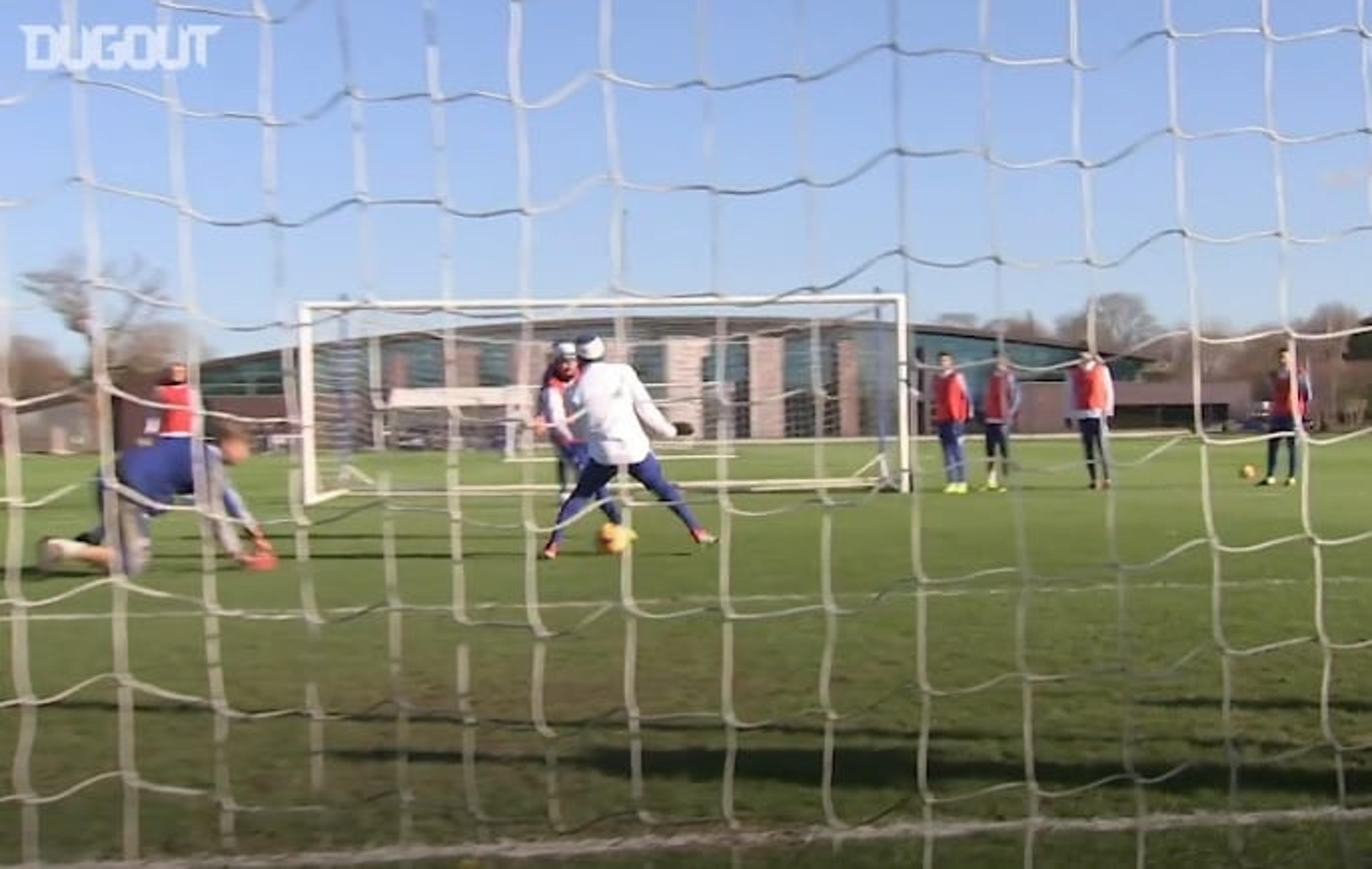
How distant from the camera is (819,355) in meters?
9.97

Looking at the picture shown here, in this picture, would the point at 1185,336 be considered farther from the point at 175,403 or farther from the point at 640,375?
the point at 640,375

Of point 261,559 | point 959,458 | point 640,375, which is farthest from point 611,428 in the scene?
point 959,458

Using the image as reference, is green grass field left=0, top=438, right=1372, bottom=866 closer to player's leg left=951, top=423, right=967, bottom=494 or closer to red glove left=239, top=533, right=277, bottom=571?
red glove left=239, top=533, right=277, bottom=571

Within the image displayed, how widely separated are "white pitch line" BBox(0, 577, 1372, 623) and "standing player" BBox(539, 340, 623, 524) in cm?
98

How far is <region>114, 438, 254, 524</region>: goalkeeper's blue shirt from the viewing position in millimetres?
4953

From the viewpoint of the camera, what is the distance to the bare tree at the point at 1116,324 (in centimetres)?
387

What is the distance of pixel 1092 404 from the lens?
303 inches

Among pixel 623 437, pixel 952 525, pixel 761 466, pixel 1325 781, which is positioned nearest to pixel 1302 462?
pixel 1325 781

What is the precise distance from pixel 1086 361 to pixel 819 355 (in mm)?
5258

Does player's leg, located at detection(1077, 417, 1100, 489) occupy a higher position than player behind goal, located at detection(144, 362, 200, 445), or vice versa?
player behind goal, located at detection(144, 362, 200, 445)

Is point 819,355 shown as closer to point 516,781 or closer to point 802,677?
point 802,677

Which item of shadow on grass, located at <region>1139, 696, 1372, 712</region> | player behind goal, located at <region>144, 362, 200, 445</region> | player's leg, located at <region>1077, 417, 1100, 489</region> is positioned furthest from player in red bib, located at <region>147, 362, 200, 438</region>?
player's leg, located at <region>1077, 417, 1100, 489</region>

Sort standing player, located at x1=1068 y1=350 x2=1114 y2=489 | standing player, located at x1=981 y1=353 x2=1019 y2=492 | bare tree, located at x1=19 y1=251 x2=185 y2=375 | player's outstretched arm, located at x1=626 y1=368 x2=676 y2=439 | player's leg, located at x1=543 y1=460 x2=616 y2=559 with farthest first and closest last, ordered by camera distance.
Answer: player's outstretched arm, located at x1=626 y1=368 x2=676 y2=439 < player's leg, located at x1=543 y1=460 x2=616 y2=559 < standing player, located at x1=981 y1=353 x2=1019 y2=492 < standing player, located at x1=1068 y1=350 x2=1114 y2=489 < bare tree, located at x1=19 y1=251 x2=185 y2=375

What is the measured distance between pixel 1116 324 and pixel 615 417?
5107 mm
